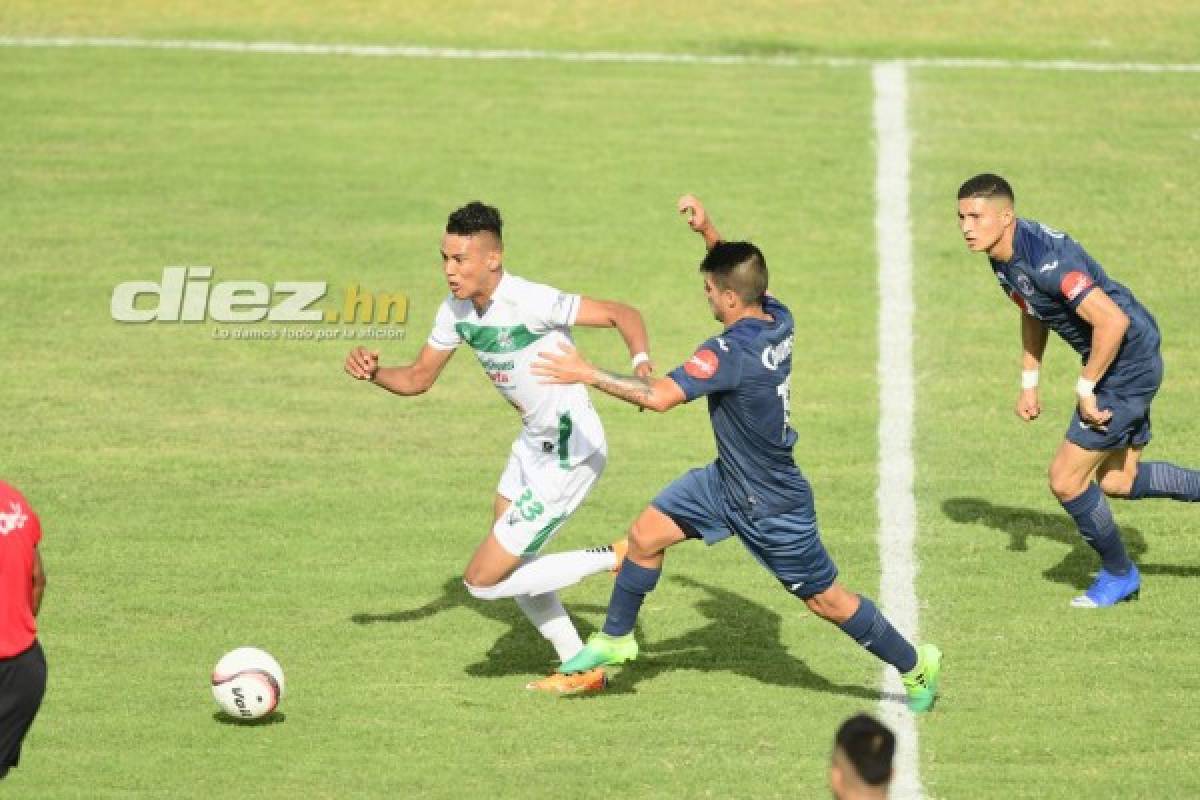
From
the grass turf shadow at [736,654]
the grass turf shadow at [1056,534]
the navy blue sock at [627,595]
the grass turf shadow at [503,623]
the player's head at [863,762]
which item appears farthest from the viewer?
the grass turf shadow at [1056,534]

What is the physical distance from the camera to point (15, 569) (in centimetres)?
875

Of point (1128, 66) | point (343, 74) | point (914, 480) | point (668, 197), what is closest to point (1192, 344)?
point (914, 480)

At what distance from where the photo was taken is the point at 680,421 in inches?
679

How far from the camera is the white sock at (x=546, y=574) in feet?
38.6

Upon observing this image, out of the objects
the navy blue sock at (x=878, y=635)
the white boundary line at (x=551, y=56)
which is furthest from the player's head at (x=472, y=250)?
the white boundary line at (x=551, y=56)

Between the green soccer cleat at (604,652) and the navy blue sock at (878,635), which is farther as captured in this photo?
the green soccer cleat at (604,652)

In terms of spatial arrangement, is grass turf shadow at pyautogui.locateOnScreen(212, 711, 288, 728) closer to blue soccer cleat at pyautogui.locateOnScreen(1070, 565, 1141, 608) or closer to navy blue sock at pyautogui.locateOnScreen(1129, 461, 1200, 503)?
blue soccer cleat at pyautogui.locateOnScreen(1070, 565, 1141, 608)

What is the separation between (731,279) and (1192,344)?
8.84 meters

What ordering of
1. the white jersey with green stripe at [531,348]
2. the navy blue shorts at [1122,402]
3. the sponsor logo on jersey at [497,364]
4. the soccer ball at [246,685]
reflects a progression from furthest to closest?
the navy blue shorts at [1122,402] → the sponsor logo on jersey at [497,364] → the white jersey with green stripe at [531,348] → the soccer ball at [246,685]

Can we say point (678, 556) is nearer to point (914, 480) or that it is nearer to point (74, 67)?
point (914, 480)

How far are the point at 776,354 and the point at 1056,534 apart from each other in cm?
449

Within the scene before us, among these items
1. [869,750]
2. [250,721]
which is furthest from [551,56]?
[869,750]

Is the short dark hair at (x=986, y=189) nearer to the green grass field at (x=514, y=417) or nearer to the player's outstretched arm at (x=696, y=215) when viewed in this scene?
the player's outstretched arm at (x=696, y=215)

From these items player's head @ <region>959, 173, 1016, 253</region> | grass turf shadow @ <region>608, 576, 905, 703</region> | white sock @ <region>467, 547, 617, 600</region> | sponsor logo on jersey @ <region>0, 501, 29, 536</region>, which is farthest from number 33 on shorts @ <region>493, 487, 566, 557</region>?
sponsor logo on jersey @ <region>0, 501, 29, 536</region>
